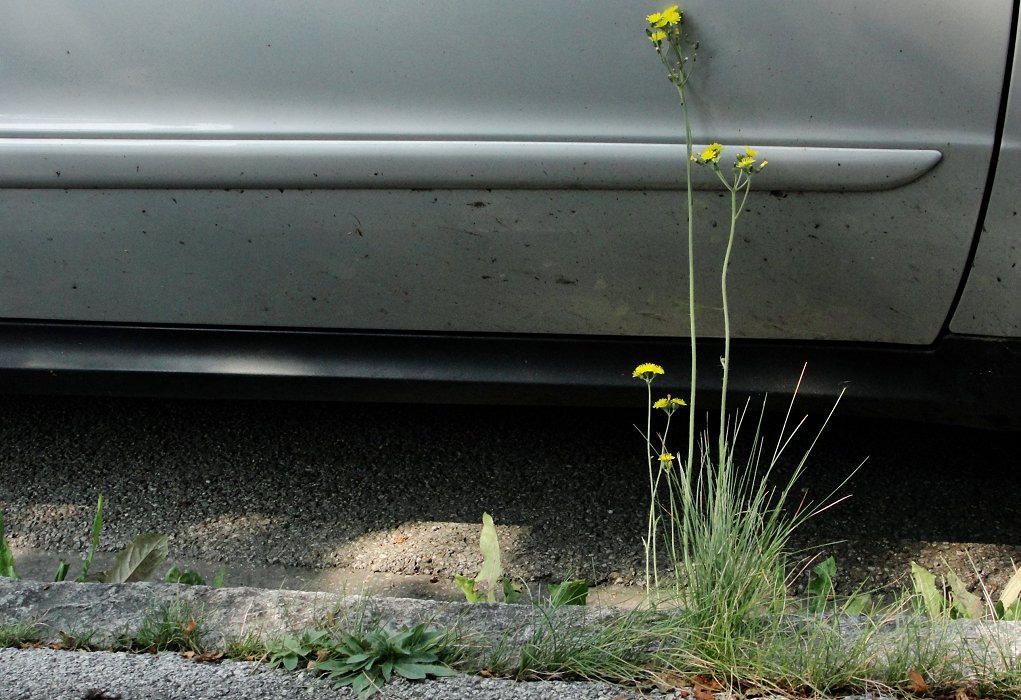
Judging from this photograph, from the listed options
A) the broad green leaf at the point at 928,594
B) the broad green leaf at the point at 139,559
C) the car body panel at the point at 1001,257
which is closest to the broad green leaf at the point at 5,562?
the broad green leaf at the point at 139,559

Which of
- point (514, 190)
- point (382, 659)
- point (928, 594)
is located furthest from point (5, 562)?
point (928, 594)

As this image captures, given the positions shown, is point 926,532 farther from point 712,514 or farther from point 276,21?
point 276,21

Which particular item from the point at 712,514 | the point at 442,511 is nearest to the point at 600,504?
the point at 442,511

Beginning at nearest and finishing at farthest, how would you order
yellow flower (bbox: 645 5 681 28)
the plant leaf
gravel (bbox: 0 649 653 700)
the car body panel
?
gravel (bbox: 0 649 653 700) < yellow flower (bbox: 645 5 681 28) < the plant leaf < the car body panel

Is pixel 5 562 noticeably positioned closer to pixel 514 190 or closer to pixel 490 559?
pixel 490 559

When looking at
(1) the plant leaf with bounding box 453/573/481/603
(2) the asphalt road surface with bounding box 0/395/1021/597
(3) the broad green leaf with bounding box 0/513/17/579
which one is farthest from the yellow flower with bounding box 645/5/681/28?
(3) the broad green leaf with bounding box 0/513/17/579

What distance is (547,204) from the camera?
197 cm

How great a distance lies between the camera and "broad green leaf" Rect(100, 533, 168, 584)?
5.97 ft

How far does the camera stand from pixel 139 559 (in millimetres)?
1827

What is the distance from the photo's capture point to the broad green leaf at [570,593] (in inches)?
64.4

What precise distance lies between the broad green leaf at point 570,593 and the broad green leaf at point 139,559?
29.0 inches

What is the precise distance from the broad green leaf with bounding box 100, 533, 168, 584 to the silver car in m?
0.47

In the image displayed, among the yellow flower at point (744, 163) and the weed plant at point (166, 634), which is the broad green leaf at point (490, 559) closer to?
the weed plant at point (166, 634)

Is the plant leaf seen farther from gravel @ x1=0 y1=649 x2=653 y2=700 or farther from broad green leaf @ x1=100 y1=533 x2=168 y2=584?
broad green leaf @ x1=100 y1=533 x2=168 y2=584
